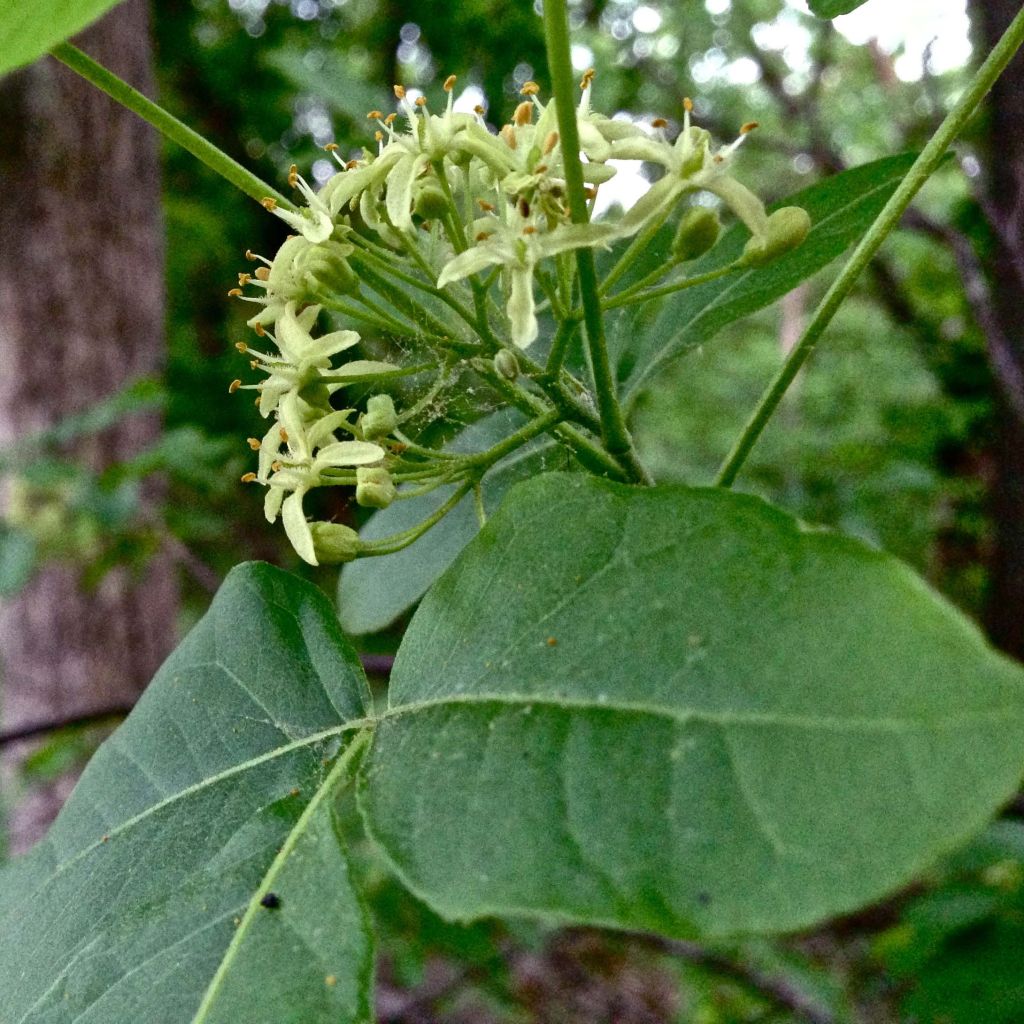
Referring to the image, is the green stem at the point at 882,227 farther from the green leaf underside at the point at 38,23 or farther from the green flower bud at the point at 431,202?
the green leaf underside at the point at 38,23

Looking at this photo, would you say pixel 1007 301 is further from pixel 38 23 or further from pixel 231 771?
pixel 38 23

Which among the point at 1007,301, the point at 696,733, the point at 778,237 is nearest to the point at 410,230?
the point at 778,237

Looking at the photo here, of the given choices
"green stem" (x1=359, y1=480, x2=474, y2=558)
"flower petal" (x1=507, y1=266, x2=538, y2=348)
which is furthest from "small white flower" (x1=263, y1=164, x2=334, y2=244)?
"green stem" (x1=359, y1=480, x2=474, y2=558)

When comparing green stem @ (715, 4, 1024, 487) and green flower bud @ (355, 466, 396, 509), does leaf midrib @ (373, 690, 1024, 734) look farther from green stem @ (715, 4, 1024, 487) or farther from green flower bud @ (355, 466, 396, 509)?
green stem @ (715, 4, 1024, 487)

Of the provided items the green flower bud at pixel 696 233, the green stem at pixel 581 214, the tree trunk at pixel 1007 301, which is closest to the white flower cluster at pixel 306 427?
the green stem at pixel 581 214

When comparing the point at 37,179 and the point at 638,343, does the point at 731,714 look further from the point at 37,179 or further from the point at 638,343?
the point at 37,179

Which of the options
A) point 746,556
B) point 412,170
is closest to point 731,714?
point 746,556

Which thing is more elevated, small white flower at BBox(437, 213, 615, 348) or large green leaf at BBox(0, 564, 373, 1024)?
small white flower at BBox(437, 213, 615, 348)
